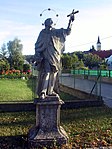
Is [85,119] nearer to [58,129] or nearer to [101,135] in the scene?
[101,135]

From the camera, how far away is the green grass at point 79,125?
7.69 meters

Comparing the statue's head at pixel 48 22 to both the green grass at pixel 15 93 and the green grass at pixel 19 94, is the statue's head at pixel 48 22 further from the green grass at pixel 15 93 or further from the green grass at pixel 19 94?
the green grass at pixel 15 93

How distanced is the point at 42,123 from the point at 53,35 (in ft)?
7.00

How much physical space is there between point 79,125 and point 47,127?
2.40 metres

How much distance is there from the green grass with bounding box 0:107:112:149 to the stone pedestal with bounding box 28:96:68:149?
422mm

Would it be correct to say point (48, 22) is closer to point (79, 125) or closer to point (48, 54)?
point (48, 54)

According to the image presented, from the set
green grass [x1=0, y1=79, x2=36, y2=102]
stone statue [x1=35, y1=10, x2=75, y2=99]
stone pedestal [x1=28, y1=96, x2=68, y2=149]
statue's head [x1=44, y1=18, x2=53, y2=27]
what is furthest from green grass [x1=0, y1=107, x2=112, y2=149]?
green grass [x1=0, y1=79, x2=36, y2=102]

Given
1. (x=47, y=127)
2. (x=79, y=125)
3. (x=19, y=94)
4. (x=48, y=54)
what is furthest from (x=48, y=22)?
(x=19, y=94)

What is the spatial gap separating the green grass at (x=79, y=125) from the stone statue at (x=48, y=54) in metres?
1.52

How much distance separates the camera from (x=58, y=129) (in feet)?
24.2

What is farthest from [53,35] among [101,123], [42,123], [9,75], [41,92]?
[9,75]

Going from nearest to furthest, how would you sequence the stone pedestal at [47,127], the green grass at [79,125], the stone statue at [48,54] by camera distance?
1. the stone pedestal at [47,127]
2. the stone statue at [48,54]
3. the green grass at [79,125]

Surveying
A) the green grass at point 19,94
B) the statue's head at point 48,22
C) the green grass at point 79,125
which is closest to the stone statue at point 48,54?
the statue's head at point 48,22

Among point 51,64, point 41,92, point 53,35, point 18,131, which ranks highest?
point 53,35
